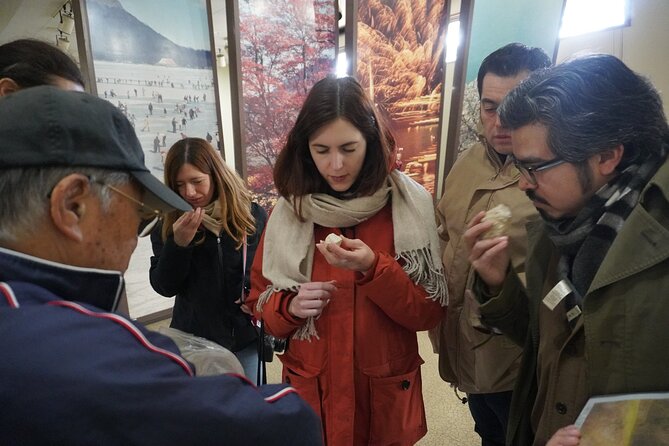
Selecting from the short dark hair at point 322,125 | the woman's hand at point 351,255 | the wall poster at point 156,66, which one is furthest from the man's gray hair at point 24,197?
the wall poster at point 156,66

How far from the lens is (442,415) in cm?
235

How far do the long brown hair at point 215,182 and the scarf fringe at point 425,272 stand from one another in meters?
0.81

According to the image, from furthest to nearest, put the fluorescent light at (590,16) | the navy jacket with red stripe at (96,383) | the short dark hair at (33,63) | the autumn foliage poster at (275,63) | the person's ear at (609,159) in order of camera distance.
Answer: the fluorescent light at (590,16)
the autumn foliage poster at (275,63)
the short dark hair at (33,63)
the person's ear at (609,159)
the navy jacket with red stripe at (96,383)

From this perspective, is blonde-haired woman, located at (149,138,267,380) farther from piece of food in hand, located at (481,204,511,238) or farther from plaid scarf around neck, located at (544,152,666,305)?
plaid scarf around neck, located at (544,152,666,305)

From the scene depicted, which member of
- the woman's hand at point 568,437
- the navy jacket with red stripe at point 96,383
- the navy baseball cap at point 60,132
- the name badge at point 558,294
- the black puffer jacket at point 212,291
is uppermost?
the navy baseball cap at point 60,132

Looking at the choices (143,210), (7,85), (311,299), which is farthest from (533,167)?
(7,85)

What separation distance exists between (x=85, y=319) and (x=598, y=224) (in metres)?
0.99

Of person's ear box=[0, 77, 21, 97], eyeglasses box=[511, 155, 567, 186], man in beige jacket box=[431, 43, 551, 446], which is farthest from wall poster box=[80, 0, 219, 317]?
eyeglasses box=[511, 155, 567, 186]

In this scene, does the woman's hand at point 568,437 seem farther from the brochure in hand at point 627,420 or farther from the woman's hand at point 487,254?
the woman's hand at point 487,254

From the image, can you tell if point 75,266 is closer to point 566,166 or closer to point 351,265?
point 351,265

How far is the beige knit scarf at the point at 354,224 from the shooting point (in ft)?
3.81

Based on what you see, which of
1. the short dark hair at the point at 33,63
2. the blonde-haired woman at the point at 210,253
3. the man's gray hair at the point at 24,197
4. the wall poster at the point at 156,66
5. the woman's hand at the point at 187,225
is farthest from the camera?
the wall poster at the point at 156,66

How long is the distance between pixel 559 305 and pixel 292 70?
242 centimetres

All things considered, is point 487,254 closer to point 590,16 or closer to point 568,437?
point 568,437
